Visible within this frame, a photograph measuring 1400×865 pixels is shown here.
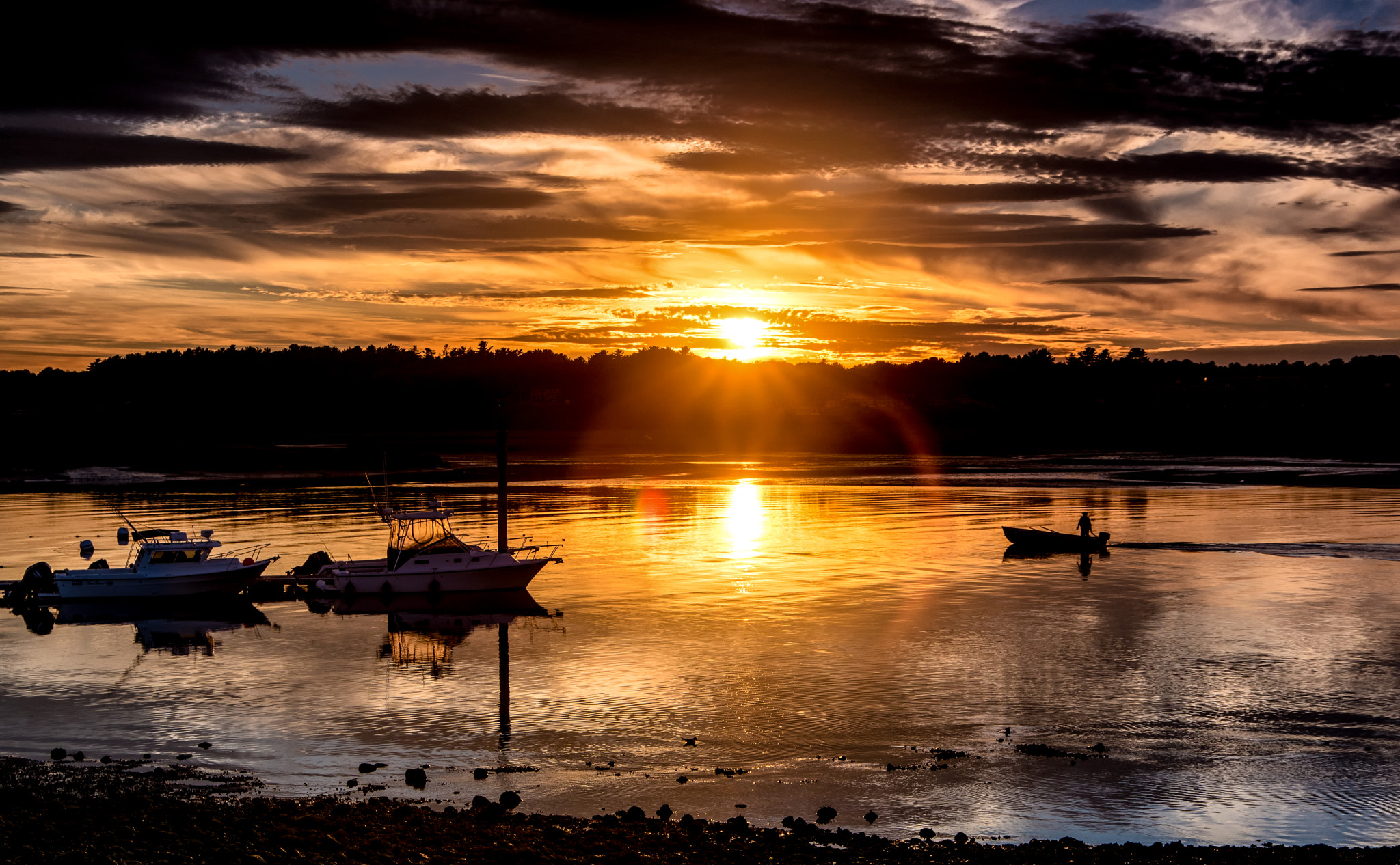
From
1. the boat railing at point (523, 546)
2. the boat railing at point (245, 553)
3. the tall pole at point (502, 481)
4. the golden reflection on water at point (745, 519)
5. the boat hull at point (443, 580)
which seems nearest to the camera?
the boat hull at point (443, 580)

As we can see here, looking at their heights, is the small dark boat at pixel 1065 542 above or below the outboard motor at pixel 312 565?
above

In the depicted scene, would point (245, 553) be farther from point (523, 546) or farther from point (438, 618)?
point (438, 618)

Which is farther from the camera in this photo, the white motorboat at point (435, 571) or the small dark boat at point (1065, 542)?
the small dark boat at point (1065, 542)

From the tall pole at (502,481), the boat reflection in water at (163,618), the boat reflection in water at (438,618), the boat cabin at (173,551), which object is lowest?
the boat reflection in water at (163,618)

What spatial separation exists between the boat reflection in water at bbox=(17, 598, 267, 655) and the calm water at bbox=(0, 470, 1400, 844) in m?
0.28

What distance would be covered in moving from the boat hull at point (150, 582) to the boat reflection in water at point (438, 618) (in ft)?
11.7

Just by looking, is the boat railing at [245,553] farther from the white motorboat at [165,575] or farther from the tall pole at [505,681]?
the tall pole at [505,681]

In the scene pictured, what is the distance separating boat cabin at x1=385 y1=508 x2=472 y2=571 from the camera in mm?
48500

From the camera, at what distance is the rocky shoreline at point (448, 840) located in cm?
1617

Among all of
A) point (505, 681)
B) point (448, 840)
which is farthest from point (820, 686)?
point (448, 840)

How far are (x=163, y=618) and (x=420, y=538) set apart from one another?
11549mm

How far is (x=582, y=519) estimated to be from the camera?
76312 mm

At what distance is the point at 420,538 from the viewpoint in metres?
52.6

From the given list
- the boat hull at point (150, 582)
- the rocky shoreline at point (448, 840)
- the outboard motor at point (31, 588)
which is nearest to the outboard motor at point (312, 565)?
the boat hull at point (150, 582)
